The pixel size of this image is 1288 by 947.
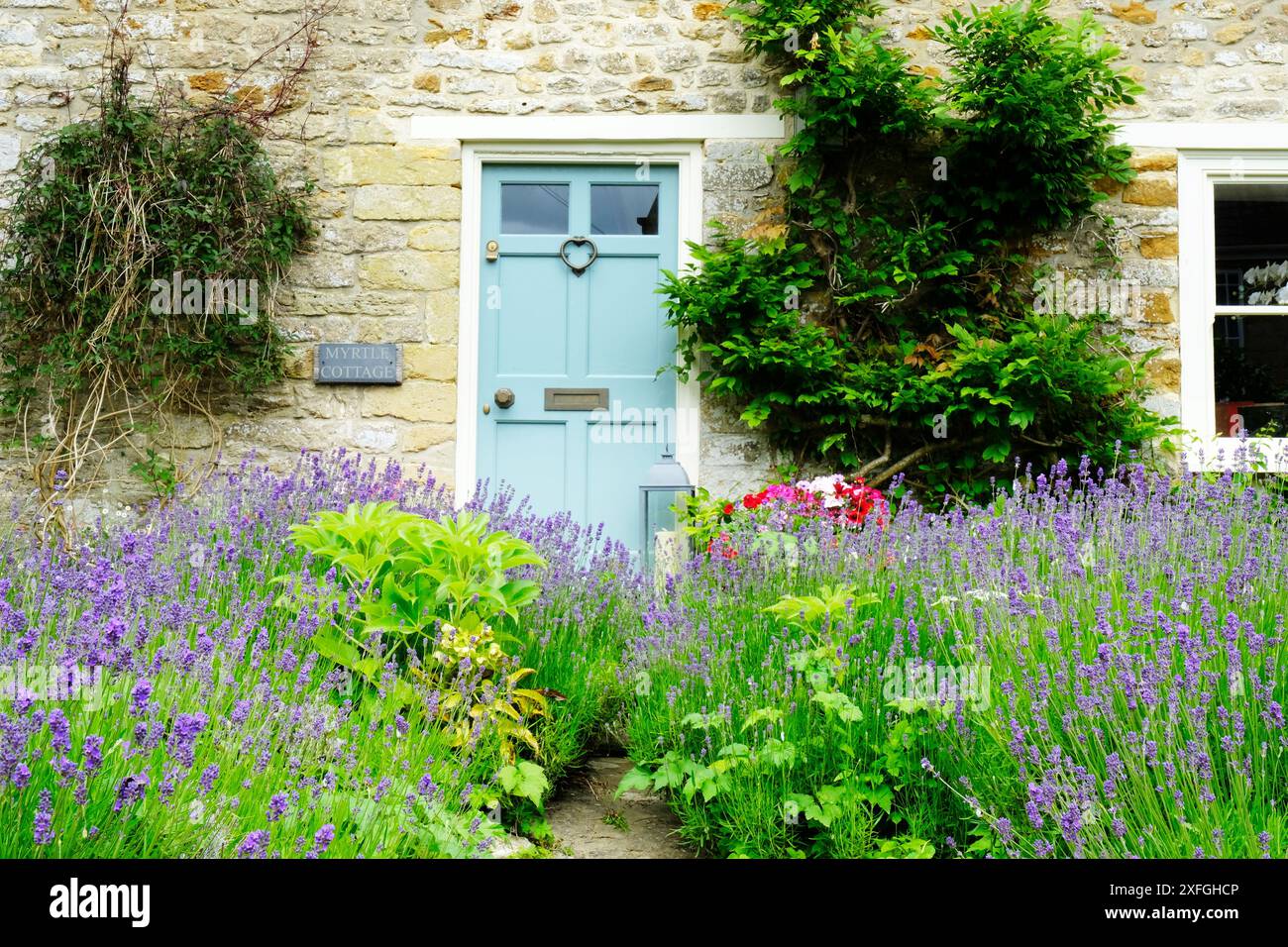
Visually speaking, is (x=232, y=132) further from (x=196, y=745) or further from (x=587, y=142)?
(x=196, y=745)

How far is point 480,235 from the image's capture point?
17.1 ft

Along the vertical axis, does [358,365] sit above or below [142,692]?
above

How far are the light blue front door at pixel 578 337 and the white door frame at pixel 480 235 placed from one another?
5 cm

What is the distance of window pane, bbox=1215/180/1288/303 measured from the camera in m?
5.25

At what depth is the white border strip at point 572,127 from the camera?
5.16 m

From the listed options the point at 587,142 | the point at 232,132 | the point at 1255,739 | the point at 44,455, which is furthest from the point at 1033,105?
the point at 44,455

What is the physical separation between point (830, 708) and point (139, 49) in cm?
512

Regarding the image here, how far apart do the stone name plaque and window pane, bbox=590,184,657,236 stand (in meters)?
1.27

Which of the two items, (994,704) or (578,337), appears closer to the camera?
(994,704)

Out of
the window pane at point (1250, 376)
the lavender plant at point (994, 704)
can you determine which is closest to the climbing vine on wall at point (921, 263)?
the window pane at point (1250, 376)

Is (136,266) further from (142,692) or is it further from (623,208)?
(142,692)

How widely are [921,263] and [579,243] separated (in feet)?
5.87

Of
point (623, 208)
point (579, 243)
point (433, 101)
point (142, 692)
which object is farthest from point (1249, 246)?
point (142, 692)

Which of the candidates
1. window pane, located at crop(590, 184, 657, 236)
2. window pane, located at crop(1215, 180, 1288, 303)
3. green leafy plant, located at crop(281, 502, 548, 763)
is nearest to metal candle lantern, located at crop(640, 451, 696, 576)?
window pane, located at crop(590, 184, 657, 236)
